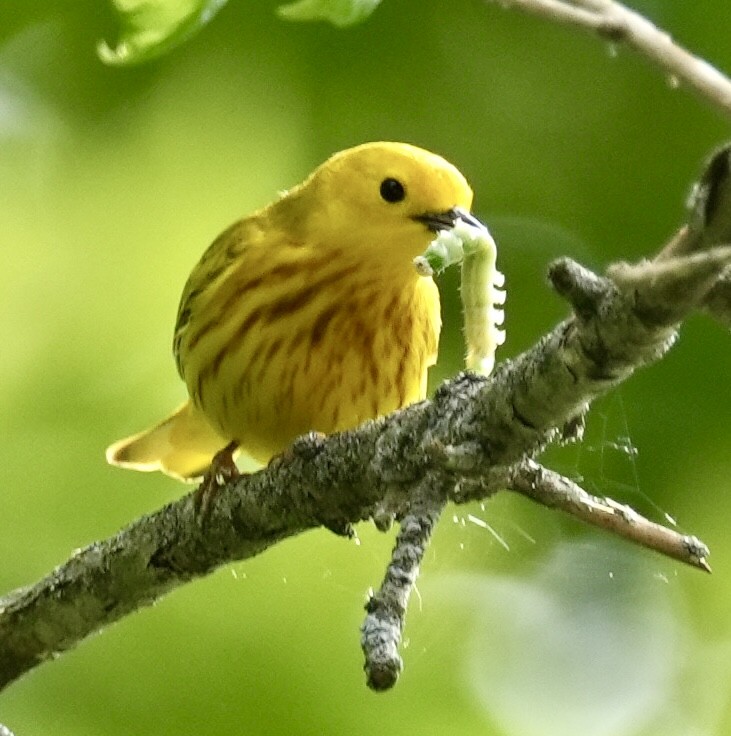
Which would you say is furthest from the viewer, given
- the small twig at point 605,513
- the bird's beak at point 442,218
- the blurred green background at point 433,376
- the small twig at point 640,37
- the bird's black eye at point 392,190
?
the blurred green background at point 433,376

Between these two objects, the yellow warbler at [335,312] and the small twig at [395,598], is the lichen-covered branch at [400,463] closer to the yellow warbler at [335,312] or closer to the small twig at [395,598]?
the small twig at [395,598]

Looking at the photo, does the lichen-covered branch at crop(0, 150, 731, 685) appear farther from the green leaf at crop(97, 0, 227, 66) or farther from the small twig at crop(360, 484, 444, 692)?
the green leaf at crop(97, 0, 227, 66)

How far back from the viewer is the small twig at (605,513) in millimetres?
1265

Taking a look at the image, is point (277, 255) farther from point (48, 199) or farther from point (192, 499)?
point (48, 199)

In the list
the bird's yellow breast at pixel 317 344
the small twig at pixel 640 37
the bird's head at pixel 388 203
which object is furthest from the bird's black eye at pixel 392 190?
the small twig at pixel 640 37

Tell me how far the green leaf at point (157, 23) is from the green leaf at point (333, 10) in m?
0.06

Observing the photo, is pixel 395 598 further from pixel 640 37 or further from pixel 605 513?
pixel 640 37

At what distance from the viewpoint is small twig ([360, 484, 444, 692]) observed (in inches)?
38.9

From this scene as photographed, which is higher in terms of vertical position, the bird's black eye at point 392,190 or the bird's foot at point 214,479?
the bird's black eye at point 392,190

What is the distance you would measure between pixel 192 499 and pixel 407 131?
4.88 feet

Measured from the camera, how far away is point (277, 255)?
7.72 ft

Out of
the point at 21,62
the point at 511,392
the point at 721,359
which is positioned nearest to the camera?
the point at 511,392

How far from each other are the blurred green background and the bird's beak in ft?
1.81

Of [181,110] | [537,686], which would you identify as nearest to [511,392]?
[537,686]
